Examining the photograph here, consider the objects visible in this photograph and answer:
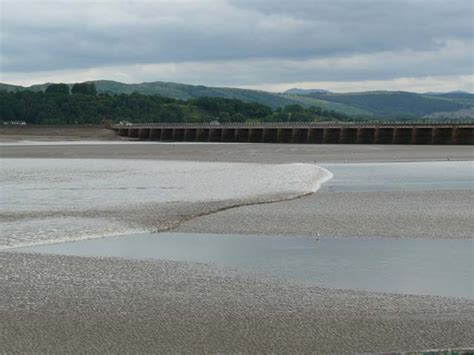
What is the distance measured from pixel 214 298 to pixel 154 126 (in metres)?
126

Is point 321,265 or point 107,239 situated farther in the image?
point 107,239

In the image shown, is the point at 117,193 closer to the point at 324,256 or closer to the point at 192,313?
the point at 324,256

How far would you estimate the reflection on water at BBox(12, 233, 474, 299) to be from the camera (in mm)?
14031

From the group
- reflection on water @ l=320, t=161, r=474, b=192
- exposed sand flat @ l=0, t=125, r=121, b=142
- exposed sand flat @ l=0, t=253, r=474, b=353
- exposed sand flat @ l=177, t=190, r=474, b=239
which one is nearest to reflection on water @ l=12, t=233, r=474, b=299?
exposed sand flat @ l=0, t=253, r=474, b=353

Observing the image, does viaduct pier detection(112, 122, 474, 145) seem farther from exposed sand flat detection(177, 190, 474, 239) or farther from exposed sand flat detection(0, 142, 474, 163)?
exposed sand flat detection(177, 190, 474, 239)

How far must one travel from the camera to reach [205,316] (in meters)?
11.6

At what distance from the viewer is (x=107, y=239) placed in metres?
19.7

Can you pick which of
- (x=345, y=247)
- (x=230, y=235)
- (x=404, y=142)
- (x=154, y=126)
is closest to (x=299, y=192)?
(x=230, y=235)

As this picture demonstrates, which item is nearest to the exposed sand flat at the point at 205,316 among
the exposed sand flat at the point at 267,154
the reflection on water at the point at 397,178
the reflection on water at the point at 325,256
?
the reflection on water at the point at 325,256

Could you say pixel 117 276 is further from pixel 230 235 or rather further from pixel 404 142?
pixel 404 142

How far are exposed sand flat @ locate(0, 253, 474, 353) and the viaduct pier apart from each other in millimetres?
90077

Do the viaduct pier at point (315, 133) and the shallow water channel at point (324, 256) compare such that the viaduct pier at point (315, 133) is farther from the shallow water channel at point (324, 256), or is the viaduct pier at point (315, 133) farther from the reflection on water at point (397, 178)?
the shallow water channel at point (324, 256)

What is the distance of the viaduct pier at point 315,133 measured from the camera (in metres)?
102

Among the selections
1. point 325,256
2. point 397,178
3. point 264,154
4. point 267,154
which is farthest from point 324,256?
point 264,154
